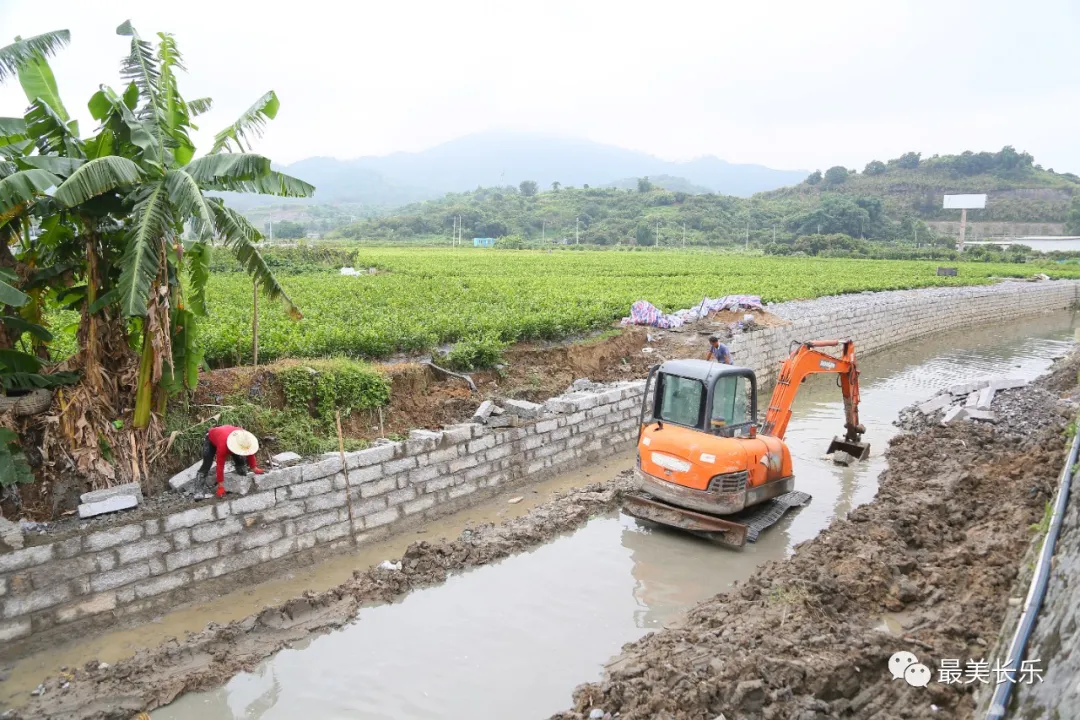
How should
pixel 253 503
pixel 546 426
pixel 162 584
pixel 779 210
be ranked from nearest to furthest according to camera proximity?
pixel 162 584 → pixel 253 503 → pixel 546 426 → pixel 779 210

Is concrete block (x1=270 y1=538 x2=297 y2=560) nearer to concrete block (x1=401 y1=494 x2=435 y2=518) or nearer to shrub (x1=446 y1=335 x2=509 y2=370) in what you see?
concrete block (x1=401 y1=494 x2=435 y2=518)

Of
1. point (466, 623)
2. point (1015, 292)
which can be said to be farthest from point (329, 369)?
point (1015, 292)

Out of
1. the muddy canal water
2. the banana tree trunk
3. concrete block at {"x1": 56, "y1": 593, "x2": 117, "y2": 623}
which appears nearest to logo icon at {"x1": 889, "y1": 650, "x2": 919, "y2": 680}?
the muddy canal water

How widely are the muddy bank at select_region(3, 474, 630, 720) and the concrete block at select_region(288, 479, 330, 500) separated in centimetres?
111

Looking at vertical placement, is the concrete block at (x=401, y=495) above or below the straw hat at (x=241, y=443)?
below

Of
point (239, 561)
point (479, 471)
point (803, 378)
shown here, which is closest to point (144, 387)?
point (239, 561)

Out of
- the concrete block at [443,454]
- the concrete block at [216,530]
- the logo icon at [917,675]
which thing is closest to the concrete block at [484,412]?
the concrete block at [443,454]

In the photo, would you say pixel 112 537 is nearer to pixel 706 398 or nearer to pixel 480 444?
pixel 480 444

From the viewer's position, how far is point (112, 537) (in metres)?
6.71

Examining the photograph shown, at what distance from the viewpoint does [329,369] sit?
9734 millimetres

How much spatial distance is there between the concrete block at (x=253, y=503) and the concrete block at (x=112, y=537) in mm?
892

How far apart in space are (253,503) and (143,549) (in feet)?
3.59

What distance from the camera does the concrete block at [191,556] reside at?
7.10m

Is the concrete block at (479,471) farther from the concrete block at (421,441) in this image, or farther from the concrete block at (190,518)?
the concrete block at (190,518)
